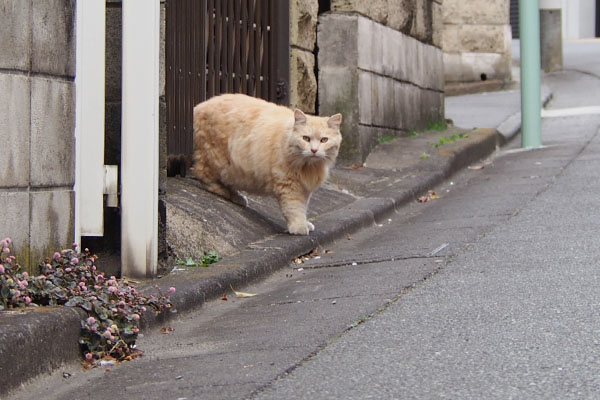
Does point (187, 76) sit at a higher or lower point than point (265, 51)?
lower

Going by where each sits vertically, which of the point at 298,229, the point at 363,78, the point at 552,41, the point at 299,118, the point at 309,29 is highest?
the point at 552,41

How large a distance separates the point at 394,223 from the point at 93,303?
434 cm

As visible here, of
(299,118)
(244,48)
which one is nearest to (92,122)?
(299,118)

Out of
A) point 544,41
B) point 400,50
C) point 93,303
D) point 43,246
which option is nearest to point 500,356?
point 93,303

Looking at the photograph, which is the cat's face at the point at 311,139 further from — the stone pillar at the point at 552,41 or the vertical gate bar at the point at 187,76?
the stone pillar at the point at 552,41

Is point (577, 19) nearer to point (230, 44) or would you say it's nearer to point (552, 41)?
point (552, 41)

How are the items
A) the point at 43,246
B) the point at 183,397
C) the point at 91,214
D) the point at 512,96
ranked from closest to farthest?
the point at 183,397 → the point at 43,246 → the point at 91,214 → the point at 512,96

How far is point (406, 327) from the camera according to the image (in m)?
4.50

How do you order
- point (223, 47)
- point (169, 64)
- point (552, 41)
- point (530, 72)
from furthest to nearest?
point (552, 41)
point (530, 72)
point (223, 47)
point (169, 64)

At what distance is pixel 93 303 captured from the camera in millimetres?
4488

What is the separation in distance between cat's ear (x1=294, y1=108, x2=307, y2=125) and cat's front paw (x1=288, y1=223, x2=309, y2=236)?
70 centimetres

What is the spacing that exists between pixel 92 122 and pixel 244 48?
3.88m

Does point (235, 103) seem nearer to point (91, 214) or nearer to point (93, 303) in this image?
point (91, 214)

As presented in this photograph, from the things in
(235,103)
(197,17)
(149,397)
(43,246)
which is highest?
(197,17)
